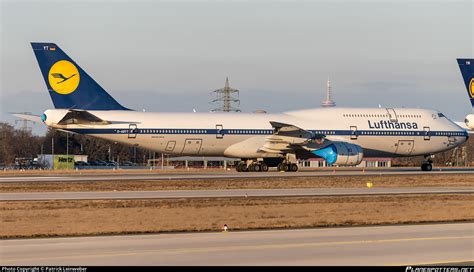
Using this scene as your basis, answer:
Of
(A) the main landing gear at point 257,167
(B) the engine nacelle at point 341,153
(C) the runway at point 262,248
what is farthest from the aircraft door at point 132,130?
(C) the runway at point 262,248

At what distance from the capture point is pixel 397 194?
3378cm

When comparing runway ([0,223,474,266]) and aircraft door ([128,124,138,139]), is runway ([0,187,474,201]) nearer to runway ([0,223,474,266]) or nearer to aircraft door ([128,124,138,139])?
runway ([0,223,474,266])

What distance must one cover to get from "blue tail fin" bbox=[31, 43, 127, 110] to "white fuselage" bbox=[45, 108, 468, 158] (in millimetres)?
1555

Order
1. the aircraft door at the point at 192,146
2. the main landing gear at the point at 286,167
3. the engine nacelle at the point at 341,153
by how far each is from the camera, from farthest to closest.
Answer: the main landing gear at the point at 286,167 < the aircraft door at the point at 192,146 < the engine nacelle at the point at 341,153

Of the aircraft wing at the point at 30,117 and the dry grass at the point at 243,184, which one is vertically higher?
the aircraft wing at the point at 30,117

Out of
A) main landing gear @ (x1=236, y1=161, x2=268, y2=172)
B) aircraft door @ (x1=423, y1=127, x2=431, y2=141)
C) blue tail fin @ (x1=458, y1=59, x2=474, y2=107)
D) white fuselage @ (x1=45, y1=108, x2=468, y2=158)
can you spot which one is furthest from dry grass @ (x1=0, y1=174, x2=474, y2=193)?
aircraft door @ (x1=423, y1=127, x2=431, y2=141)

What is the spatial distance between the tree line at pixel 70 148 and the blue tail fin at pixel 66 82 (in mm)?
62822

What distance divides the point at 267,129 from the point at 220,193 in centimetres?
2150

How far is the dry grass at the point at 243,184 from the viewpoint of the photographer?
122ft

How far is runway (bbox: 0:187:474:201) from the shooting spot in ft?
103

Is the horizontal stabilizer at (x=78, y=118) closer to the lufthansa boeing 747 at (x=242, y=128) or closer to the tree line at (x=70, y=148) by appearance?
the lufthansa boeing 747 at (x=242, y=128)

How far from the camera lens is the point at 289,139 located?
53.8 metres

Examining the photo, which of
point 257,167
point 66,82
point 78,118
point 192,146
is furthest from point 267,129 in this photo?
point 66,82

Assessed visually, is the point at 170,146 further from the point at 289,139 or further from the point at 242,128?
the point at 289,139
